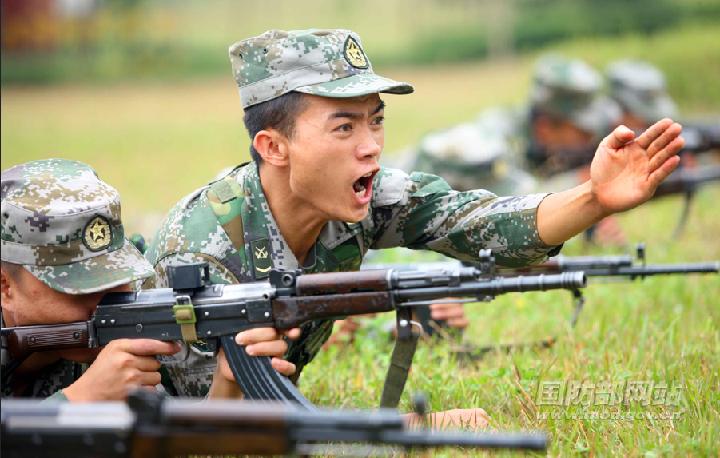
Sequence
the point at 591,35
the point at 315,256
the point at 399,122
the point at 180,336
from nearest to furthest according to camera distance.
Answer: the point at 180,336 → the point at 315,256 → the point at 399,122 → the point at 591,35

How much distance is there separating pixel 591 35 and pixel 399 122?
557cm

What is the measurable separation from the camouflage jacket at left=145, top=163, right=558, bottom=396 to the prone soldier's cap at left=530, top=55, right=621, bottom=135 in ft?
24.5

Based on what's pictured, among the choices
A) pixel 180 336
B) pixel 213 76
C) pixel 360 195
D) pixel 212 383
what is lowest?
pixel 213 76

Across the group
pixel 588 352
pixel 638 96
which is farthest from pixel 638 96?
pixel 588 352

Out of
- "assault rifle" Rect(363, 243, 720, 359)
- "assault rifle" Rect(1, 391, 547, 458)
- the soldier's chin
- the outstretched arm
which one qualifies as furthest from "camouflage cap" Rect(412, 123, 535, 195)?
"assault rifle" Rect(1, 391, 547, 458)

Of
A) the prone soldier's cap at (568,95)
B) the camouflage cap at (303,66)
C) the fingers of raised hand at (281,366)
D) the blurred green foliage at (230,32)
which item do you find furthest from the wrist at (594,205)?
the blurred green foliage at (230,32)

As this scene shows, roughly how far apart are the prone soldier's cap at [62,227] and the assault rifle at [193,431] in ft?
2.86

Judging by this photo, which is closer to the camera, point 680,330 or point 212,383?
point 212,383

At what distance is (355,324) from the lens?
621 cm

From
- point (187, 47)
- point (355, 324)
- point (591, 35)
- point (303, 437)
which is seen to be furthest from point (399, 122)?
point (303, 437)

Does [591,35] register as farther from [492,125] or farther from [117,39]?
[117,39]

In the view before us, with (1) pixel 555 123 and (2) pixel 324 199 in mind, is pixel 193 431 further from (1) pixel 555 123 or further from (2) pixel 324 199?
(1) pixel 555 123

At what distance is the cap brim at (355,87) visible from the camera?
401 centimetres

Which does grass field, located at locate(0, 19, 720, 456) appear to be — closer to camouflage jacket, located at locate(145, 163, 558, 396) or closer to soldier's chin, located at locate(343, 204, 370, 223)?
camouflage jacket, located at locate(145, 163, 558, 396)
